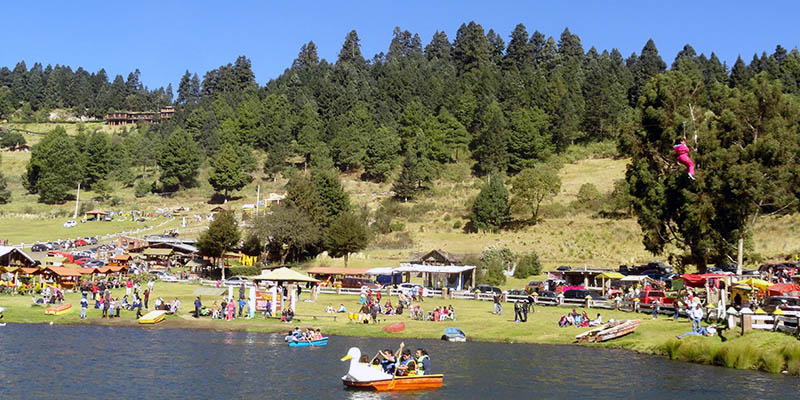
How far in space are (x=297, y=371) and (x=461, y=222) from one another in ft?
263

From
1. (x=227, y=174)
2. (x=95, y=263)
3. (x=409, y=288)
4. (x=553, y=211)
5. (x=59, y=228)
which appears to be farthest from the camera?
(x=227, y=174)

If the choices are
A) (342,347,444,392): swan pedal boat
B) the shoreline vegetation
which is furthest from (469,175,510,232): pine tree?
(342,347,444,392): swan pedal boat

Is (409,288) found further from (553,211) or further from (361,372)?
(553,211)

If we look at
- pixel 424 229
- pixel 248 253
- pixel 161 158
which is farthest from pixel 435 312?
pixel 161 158

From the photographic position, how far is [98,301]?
172ft

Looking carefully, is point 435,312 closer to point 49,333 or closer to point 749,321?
point 749,321

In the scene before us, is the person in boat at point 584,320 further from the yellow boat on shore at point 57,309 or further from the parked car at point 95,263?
the parked car at point 95,263

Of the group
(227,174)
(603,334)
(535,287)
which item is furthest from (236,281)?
(227,174)

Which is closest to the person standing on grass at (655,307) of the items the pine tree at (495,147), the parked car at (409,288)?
the parked car at (409,288)

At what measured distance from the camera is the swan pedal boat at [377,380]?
29.2 m

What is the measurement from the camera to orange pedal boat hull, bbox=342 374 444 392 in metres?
29.3

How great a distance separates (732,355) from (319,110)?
145 meters

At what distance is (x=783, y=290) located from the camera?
46.5m

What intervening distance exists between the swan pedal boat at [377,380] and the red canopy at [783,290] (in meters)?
27.4
